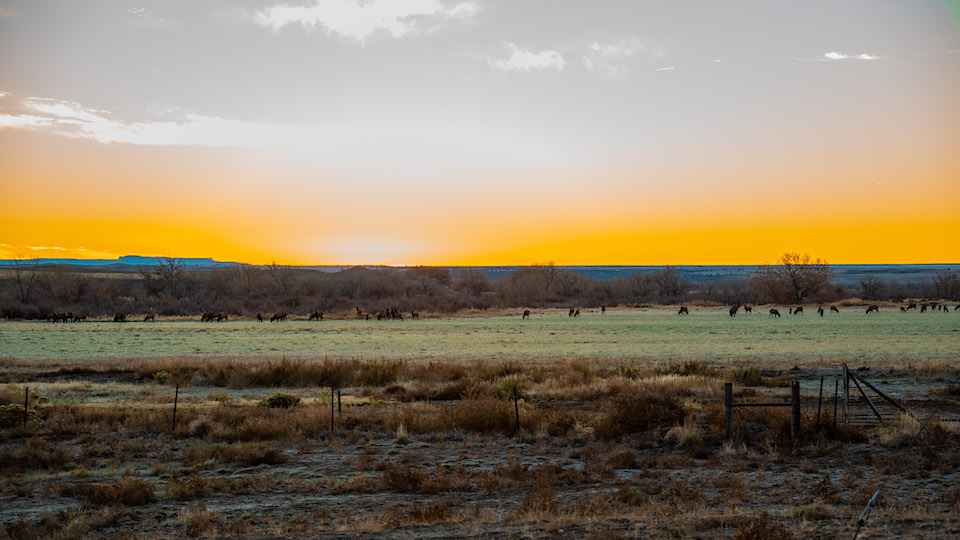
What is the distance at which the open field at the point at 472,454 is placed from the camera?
35.6ft

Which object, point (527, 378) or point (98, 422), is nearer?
point (98, 422)

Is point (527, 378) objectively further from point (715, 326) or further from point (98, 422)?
point (715, 326)

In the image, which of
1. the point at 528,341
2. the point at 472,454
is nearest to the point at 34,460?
the point at 472,454

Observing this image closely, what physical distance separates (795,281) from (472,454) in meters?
128

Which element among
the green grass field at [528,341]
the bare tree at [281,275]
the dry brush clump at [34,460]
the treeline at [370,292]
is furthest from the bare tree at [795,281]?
the dry brush clump at [34,460]

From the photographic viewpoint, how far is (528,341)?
5422cm

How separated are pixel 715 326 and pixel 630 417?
2038 inches

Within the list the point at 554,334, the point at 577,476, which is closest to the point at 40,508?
the point at 577,476

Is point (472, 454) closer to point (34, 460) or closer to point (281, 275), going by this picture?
point (34, 460)

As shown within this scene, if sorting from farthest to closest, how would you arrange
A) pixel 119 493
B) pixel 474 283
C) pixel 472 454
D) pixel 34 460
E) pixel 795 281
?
pixel 474 283, pixel 795 281, pixel 472 454, pixel 34 460, pixel 119 493

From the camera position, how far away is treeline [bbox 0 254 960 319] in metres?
116

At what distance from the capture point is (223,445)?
16984 mm

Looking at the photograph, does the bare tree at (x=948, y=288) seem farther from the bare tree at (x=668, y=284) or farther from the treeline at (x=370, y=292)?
the bare tree at (x=668, y=284)

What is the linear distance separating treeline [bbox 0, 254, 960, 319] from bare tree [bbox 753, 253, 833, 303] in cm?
18
